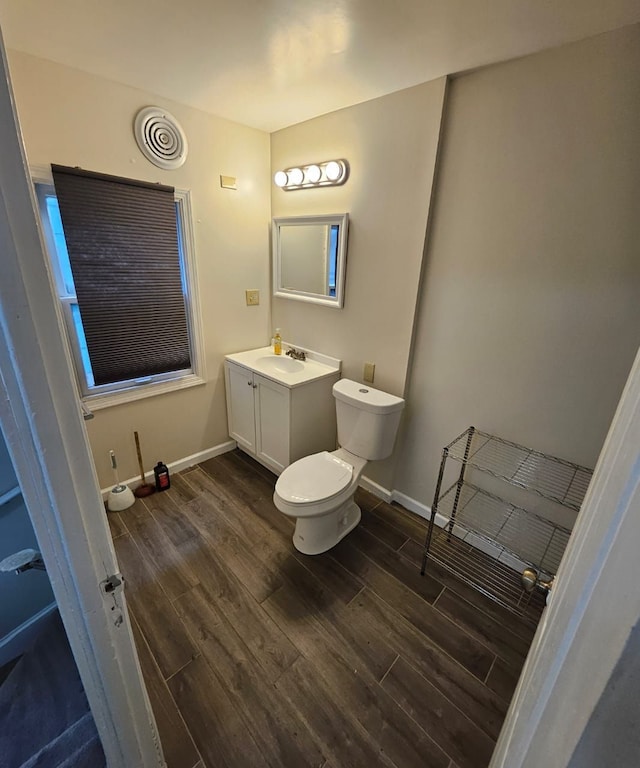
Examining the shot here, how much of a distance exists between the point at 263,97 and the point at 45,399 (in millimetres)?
2040

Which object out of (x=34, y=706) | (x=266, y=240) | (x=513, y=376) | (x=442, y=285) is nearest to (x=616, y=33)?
(x=442, y=285)

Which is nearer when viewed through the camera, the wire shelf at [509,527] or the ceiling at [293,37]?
the ceiling at [293,37]

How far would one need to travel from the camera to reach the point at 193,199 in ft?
6.96

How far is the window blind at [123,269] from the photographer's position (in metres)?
1.73

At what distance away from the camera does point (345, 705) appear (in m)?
1.25

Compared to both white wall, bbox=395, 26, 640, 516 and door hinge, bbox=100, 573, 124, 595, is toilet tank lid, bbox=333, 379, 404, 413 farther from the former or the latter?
door hinge, bbox=100, 573, 124, 595

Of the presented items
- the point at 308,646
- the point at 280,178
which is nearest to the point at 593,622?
the point at 308,646

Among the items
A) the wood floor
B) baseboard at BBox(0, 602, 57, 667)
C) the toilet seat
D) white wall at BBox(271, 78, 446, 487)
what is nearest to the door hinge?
baseboard at BBox(0, 602, 57, 667)

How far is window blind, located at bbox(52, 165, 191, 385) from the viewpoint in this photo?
173 cm

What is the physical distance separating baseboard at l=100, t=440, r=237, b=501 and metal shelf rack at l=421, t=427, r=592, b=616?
1.69 metres

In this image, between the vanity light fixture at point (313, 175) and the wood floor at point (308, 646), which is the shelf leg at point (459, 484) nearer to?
the wood floor at point (308, 646)

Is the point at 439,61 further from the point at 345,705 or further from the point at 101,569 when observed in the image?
the point at 345,705

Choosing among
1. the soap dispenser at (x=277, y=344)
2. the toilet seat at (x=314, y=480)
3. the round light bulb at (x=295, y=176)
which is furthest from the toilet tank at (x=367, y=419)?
the round light bulb at (x=295, y=176)

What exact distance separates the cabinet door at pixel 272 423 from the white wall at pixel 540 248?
38.2 inches
